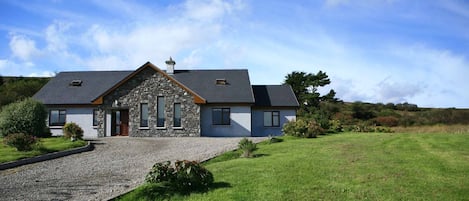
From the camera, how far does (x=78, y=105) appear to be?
105 feet

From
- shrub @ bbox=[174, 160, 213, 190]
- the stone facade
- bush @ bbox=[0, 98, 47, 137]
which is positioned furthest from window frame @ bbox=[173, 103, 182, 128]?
shrub @ bbox=[174, 160, 213, 190]

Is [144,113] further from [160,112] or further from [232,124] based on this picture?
[232,124]

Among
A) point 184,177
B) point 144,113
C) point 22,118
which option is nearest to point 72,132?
point 22,118

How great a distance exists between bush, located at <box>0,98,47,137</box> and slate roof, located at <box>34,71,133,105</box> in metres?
7.78

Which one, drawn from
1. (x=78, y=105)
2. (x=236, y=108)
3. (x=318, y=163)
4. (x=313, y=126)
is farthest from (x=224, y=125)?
(x=318, y=163)

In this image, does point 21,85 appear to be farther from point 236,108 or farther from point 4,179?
point 4,179

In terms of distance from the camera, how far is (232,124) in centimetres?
2997

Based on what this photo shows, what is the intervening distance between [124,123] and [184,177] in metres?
22.4

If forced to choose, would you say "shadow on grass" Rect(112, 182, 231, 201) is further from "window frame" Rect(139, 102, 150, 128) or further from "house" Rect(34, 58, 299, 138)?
"window frame" Rect(139, 102, 150, 128)

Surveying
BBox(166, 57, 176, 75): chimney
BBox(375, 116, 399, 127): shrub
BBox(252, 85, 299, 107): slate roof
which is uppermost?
BBox(166, 57, 176, 75): chimney

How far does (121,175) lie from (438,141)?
13.5 metres

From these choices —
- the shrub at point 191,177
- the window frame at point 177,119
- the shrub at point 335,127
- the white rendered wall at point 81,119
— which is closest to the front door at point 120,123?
the white rendered wall at point 81,119

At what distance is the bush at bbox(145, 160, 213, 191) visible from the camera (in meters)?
9.28

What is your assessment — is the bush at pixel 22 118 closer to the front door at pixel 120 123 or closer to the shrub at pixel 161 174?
the front door at pixel 120 123
